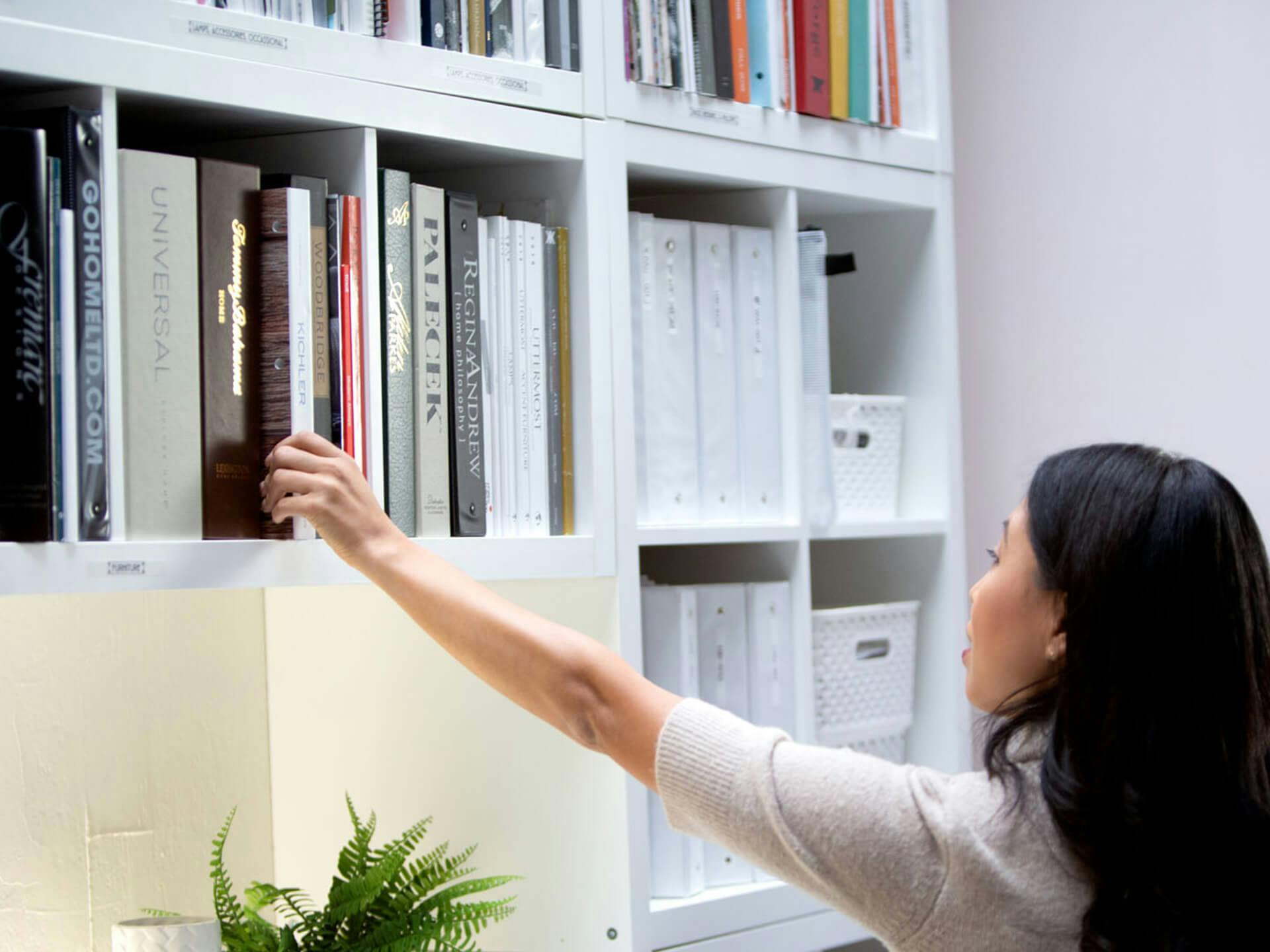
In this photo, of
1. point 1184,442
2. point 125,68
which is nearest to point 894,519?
point 1184,442

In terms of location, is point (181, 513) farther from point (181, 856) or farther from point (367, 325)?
point (181, 856)

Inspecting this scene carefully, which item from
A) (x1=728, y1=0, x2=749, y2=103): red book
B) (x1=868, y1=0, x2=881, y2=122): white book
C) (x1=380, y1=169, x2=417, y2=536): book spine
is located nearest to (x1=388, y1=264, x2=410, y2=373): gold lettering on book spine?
(x1=380, y1=169, x2=417, y2=536): book spine

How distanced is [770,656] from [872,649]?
0.22m

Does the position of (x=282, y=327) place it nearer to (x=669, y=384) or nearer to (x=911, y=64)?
(x=669, y=384)

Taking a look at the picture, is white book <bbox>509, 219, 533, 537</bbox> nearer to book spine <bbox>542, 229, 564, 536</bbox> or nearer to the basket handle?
book spine <bbox>542, 229, 564, 536</bbox>

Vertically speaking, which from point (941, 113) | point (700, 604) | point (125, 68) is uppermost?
point (941, 113)

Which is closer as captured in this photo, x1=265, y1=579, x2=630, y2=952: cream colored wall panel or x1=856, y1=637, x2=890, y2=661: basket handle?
x1=265, y1=579, x2=630, y2=952: cream colored wall panel

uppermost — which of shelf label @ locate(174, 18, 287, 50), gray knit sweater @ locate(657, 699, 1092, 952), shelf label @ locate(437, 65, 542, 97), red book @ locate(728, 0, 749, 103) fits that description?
red book @ locate(728, 0, 749, 103)

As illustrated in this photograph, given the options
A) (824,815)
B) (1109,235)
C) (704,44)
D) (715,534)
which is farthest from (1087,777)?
(1109,235)

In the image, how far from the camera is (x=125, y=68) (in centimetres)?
116

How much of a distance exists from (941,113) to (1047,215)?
0.38 m

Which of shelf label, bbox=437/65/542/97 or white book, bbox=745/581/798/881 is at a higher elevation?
shelf label, bbox=437/65/542/97

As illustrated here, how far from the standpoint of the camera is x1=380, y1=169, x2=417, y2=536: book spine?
134 cm

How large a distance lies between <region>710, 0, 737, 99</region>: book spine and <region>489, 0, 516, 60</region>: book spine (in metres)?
0.29
